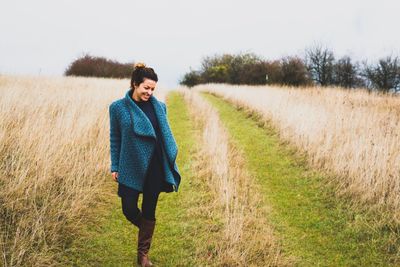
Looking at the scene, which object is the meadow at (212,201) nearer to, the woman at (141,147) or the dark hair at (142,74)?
the woman at (141,147)

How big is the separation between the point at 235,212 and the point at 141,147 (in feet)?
5.95

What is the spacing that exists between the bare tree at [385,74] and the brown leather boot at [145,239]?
35304mm

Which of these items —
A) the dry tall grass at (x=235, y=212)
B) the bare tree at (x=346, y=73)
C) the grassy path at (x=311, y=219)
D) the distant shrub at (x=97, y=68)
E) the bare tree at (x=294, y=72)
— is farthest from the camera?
the bare tree at (x=346, y=73)

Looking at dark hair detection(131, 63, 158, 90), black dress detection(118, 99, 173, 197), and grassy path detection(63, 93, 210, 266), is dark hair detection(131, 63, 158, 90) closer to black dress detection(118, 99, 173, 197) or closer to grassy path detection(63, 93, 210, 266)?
black dress detection(118, 99, 173, 197)

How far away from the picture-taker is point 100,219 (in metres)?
4.60

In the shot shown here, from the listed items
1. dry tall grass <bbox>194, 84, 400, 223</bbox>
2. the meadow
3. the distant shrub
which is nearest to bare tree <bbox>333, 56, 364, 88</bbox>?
the distant shrub

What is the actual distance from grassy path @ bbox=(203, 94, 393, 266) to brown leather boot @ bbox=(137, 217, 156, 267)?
1702mm

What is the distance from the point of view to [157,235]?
4441 millimetres

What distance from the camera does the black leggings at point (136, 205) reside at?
3.37m

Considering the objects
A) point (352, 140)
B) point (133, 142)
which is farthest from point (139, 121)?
point (352, 140)

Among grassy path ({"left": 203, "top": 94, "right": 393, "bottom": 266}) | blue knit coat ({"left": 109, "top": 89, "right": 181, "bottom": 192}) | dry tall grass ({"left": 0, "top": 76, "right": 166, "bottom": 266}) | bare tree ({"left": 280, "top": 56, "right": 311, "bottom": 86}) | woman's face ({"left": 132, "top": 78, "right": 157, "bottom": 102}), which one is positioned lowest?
grassy path ({"left": 203, "top": 94, "right": 393, "bottom": 266})

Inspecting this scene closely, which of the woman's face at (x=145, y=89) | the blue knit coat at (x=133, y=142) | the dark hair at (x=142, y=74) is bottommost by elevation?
the blue knit coat at (x=133, y=142)

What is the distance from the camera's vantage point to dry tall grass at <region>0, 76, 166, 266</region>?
3.44 m

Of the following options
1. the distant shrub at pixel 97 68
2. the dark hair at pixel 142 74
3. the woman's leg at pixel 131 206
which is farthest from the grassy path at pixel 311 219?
the distant shrub at pixel 97 68
